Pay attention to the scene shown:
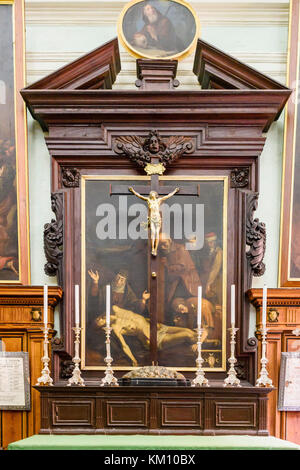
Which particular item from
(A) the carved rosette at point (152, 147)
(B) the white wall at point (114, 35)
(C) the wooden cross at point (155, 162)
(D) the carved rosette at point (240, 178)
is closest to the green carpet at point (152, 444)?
(C) the wooden cross at point (155, 162)

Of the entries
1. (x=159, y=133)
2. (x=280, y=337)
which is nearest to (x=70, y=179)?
(x=159, y=133)

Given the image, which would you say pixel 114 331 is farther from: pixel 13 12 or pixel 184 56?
pixel 13 12

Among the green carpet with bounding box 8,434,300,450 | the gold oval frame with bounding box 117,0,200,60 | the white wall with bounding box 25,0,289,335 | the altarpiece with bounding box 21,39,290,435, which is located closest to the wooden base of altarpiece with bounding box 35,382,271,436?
the green carpet with bounding box 8,434,300,450

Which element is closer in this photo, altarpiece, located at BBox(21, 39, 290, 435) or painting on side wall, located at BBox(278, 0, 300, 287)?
altarpiece, located at BBox(21, 39, 290, 435)

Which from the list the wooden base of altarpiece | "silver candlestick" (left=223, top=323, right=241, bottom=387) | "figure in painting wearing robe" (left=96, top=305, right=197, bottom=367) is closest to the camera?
the wooden base of altarpiece

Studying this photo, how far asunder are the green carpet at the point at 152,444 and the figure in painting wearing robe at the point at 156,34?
3561 millimetres

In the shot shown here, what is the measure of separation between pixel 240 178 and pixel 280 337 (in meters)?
1.56

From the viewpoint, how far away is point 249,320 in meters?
6.54

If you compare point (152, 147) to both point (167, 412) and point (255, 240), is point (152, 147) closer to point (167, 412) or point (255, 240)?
point (255, 240)

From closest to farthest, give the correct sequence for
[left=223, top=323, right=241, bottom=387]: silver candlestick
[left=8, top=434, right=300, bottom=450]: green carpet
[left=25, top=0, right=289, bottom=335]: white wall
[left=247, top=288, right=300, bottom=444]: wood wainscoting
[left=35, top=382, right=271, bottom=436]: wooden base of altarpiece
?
[left=8, top=434, right=300, bottom=450]: green carpet
[left=35, top=382, right=271, bottom=436]: wooden base of altarpiece
[left=223, top=323, right=241, bottom=387]: silver candlestick
[left=247, top=288, right=300, bottom=444]: wood wainscoting
[left=25, top=0, right=289, bottom=335]: white wall

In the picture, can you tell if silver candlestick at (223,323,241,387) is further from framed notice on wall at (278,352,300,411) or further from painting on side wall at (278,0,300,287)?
painting on side wall at (278,0,300,287)

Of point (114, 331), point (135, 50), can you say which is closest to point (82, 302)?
point (114, 331)

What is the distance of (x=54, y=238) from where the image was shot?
653 centimetres

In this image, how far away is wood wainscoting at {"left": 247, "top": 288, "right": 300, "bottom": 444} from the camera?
20.9ft
